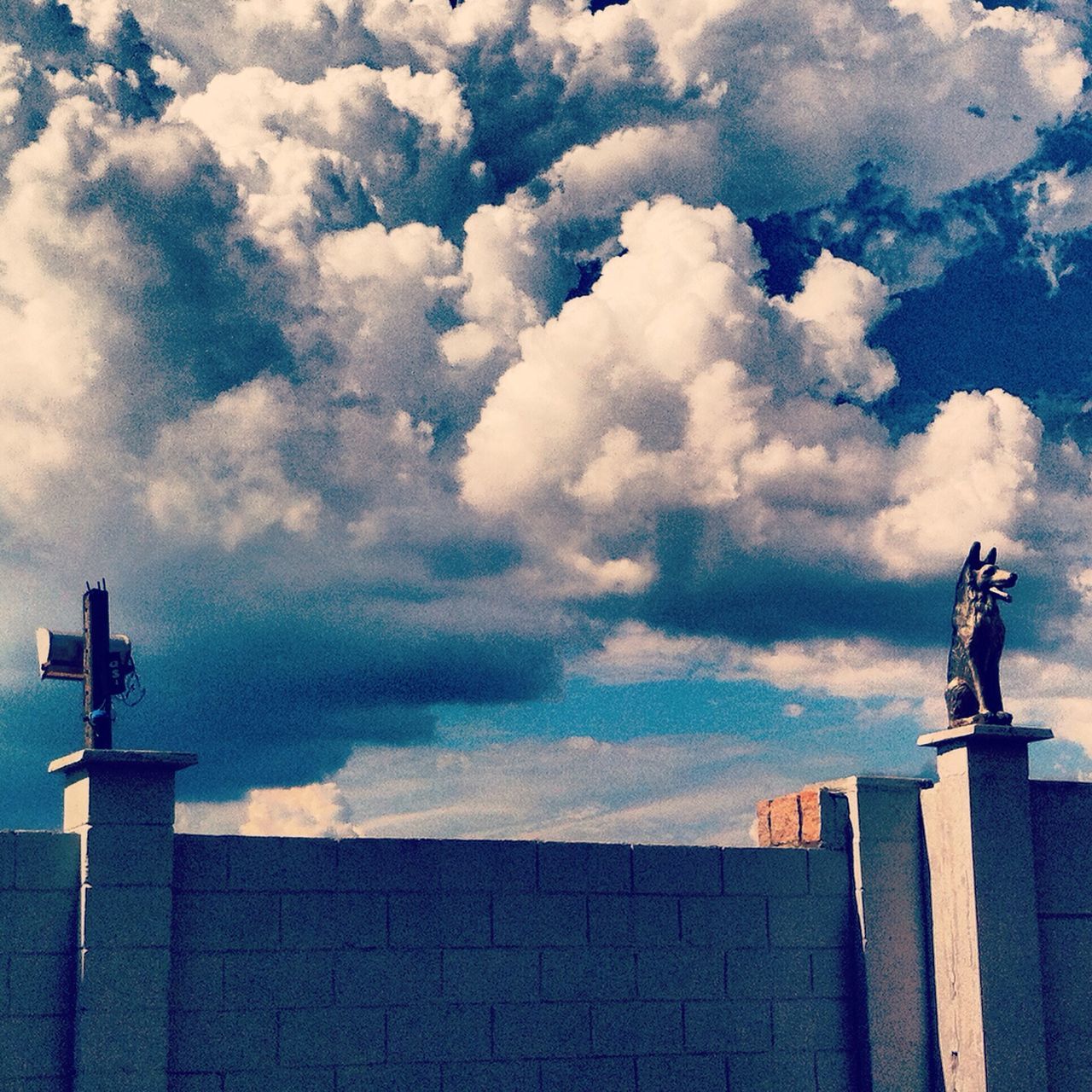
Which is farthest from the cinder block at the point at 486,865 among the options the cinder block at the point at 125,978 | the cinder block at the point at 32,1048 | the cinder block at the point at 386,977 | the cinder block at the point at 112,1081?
the cinder block at the point at 32,1048

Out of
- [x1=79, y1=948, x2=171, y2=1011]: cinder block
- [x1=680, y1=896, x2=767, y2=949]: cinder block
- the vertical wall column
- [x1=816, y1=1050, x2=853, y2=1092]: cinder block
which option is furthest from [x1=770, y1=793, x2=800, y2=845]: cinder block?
[x1=79, y1=948, x2=171, y2=1011]: cinder block

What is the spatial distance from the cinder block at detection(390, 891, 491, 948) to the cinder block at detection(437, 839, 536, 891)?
0.33ft

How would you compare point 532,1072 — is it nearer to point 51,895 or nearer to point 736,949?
point 736,949

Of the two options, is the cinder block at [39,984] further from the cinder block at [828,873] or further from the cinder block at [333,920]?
the cinder block at [828,873]

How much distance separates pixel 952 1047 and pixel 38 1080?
750 cm

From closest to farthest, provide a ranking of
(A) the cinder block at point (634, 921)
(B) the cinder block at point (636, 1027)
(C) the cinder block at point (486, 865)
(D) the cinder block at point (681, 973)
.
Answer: (C) the cinder block at point (486, 865), (B) the cinder block at point (636, 1027), (A) the cinder block at point (634, 921), (D) the cinder block at point (681, 973)

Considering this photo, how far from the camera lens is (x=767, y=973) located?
14258 mm

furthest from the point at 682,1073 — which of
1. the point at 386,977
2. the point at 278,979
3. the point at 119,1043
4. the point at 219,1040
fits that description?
the point at 119,1043

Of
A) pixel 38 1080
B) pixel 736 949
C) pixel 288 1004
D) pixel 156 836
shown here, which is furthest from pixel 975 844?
pixel 38 1080

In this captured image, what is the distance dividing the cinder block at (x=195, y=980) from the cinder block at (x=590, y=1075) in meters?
2.70

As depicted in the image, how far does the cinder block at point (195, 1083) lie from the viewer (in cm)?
1220

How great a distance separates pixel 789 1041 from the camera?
14242 millimetres

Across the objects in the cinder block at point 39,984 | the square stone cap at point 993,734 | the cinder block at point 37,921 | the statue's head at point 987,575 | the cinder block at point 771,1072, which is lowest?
the cinder block at point 771,1072

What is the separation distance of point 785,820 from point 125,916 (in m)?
6.04
